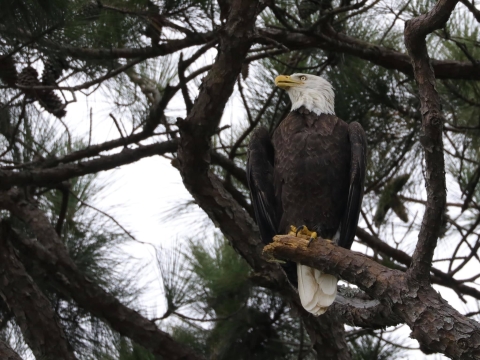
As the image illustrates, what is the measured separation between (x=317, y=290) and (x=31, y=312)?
1.48m

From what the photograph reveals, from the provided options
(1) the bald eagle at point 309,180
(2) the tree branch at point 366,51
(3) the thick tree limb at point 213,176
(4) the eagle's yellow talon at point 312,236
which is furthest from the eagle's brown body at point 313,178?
(2) the tree branch at point 366,51

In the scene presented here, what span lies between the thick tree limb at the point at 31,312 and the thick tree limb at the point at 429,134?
Result: 201 cm

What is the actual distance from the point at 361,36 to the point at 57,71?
5.39 ft

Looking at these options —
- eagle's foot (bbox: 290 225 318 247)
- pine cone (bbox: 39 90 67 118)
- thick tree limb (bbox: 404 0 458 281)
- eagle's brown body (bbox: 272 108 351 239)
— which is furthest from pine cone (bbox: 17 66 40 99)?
thick tree limb (bbox: 404 0 458 281)

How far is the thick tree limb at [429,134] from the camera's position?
2062 mm

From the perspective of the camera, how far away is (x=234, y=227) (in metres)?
3.37

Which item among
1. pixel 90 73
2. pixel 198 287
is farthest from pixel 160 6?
pixel 198 287

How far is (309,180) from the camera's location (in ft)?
10.0

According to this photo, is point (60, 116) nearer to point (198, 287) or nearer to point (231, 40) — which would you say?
point (198, 287)

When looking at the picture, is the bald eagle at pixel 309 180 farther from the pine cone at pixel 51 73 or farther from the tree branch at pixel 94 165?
the pine cone at pixel 51 73

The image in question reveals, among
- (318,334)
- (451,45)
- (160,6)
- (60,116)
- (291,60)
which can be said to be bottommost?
(318,334)

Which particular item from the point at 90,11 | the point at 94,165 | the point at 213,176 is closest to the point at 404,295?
the point at 213,176

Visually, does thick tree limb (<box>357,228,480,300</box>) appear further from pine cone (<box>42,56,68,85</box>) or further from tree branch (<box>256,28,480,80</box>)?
pine cone (<box>42,56,68,85</box>)

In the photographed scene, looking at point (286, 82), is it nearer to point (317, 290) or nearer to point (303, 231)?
point (303, 231)
